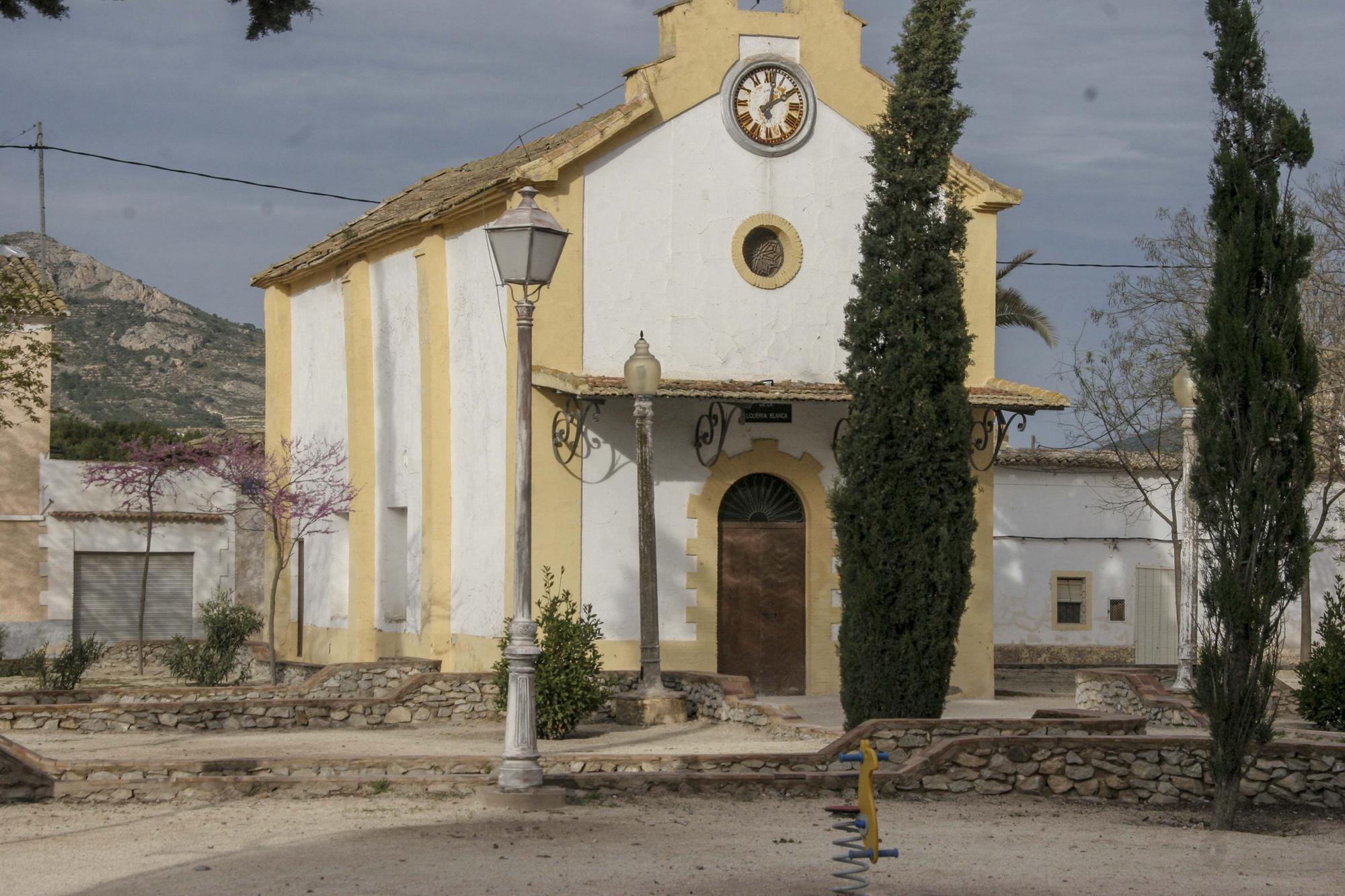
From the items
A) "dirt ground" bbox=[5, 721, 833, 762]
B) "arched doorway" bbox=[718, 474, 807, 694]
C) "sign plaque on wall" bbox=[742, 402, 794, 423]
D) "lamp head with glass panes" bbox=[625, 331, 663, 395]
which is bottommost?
"dirt ground" bbox=[5, 721, 833, 762]

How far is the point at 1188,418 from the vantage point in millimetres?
18234

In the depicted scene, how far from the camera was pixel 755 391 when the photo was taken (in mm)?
17719

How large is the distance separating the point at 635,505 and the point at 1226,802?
8365 millimetres

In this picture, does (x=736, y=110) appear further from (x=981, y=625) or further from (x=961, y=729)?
(x=961, y=729)

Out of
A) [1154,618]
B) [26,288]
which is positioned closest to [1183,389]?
[26,288]

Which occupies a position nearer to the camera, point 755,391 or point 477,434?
point 755,391

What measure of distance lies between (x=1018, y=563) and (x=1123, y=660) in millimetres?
2914

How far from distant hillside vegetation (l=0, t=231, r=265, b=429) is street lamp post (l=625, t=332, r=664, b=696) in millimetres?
44130

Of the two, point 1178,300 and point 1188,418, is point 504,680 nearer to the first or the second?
point 1188,418

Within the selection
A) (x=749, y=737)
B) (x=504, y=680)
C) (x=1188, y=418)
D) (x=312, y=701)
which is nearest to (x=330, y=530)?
(x=312, y=701)

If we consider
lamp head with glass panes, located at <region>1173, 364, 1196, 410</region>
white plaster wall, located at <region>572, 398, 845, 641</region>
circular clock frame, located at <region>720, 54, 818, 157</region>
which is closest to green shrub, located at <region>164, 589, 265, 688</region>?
white plaster wall, located at <region>572, 398, 845, 641</region>

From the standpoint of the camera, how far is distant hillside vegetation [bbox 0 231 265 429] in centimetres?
6347

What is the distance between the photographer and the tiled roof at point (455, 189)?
18.0 meters

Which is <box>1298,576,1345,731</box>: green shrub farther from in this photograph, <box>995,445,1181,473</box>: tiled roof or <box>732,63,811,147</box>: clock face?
<box>995,445,1181,473</box>: tiled roof
